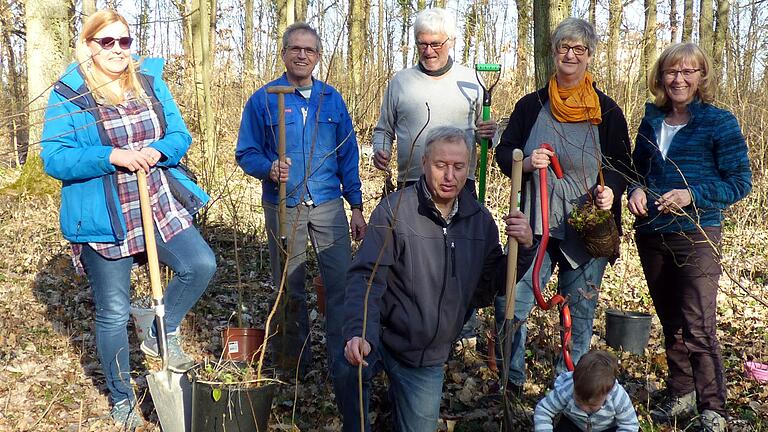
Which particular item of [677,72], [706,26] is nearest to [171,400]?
[677,72]

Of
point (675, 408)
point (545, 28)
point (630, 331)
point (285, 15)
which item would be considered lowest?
point (675, 408)

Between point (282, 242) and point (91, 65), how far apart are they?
4.46 ft

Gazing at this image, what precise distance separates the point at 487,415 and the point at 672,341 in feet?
3.61

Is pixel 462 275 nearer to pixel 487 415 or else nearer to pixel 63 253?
pixel 487 415

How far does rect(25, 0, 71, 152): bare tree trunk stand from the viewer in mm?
7965

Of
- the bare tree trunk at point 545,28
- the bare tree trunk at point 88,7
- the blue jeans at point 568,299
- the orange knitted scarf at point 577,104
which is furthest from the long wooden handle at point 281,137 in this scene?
the bare tree trunk at point 88,7

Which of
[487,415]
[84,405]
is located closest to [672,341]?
[487,415]

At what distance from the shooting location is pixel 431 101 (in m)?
4.16

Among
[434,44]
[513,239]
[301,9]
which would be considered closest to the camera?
[513,239]

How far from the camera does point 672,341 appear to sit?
377cm

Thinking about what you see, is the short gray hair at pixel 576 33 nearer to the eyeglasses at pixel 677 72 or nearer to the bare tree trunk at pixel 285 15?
the eyeglasses at pixel 677 72

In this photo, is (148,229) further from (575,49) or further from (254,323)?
(575,49)

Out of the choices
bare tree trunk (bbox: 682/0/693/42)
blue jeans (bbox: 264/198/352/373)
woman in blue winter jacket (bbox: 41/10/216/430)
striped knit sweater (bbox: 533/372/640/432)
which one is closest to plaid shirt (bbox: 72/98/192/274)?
woman in blue winter jacket (bbox: 41/10/216/430)

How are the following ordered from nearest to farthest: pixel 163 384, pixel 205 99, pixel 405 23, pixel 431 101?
pixel 163 384, pixel 431 101, pixel 205 99, pixel 405 23
